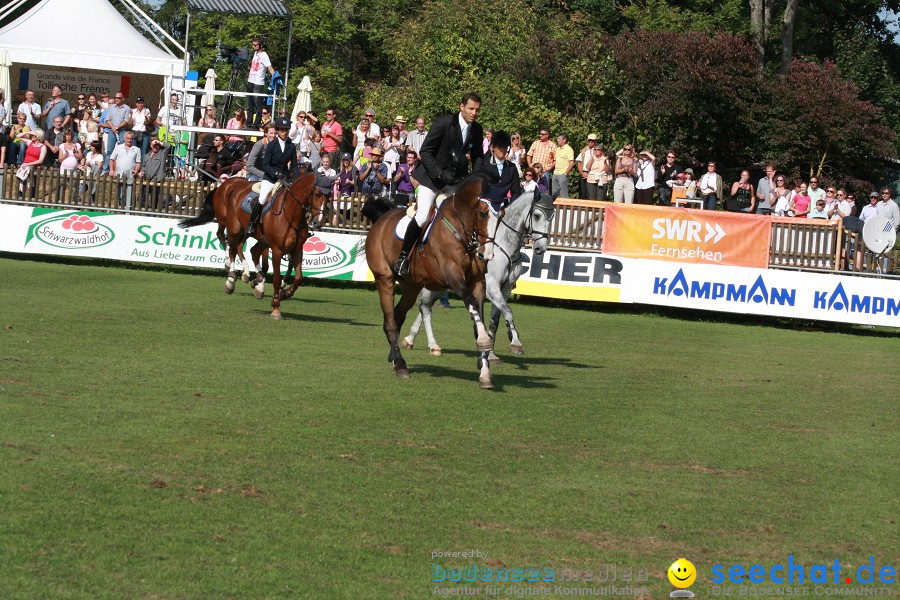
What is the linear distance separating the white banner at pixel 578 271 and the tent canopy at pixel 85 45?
24.3 ft

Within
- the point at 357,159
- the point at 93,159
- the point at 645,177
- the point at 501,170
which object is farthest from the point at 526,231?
the point at 93,159

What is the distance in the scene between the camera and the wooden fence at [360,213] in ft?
84.5

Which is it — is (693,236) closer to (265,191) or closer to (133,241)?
(265,191)

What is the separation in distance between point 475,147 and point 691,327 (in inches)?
438

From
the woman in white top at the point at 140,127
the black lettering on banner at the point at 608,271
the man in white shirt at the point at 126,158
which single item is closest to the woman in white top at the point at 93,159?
the man in white shirt at the point at 126,158

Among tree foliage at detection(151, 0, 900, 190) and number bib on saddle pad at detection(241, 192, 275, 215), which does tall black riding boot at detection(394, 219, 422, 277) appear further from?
tree foliage at detection(151, 0, 900, 190)

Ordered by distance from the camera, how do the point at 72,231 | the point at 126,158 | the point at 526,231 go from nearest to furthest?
the point at 526,231 → the point at 72,231 → the point at 126,158

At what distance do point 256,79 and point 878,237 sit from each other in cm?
1668

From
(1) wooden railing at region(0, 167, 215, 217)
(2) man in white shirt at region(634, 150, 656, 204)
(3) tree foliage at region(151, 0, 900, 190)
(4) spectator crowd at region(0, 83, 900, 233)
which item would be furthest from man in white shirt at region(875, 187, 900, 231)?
(1) wooden railing at region(0, 167, 215, 217)

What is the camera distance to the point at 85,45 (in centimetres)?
3431

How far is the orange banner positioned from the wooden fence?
15.9 inches

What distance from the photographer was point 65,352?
13289mm

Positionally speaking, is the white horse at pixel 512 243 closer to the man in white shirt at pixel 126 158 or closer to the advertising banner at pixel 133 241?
the advertising banner at pixel 133 241

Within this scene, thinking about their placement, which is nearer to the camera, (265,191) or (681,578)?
(681,578)
